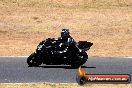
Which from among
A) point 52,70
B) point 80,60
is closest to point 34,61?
point 52,70

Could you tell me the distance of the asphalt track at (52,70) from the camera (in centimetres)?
1680

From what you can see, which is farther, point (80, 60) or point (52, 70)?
point (80, 60)

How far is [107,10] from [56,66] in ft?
39.4

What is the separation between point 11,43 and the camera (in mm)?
25312

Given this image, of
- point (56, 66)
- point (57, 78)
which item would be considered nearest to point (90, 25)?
point (56, 66)

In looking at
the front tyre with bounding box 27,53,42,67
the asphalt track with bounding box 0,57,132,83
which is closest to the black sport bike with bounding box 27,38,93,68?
the front tyre with bounding box 27,53,42,67

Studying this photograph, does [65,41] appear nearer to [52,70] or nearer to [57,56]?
[57,56]

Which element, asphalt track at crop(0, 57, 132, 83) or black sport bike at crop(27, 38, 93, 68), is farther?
black sport bike at crop(27, 38, 93, 68)

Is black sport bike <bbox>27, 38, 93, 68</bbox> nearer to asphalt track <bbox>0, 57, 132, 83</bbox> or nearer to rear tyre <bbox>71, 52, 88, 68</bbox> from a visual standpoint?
rear tyre <bbox>71, 52, 88, 68</bbox>

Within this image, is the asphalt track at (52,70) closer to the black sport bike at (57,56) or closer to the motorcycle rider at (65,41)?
the black sport bike at (57,56)

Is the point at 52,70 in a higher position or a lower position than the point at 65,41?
lower

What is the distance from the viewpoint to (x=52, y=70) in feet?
60.9

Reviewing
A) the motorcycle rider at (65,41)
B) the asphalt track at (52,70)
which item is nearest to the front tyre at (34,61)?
the asphalt track at (52,70)

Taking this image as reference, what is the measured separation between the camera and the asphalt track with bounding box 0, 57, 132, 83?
55.1 ft
